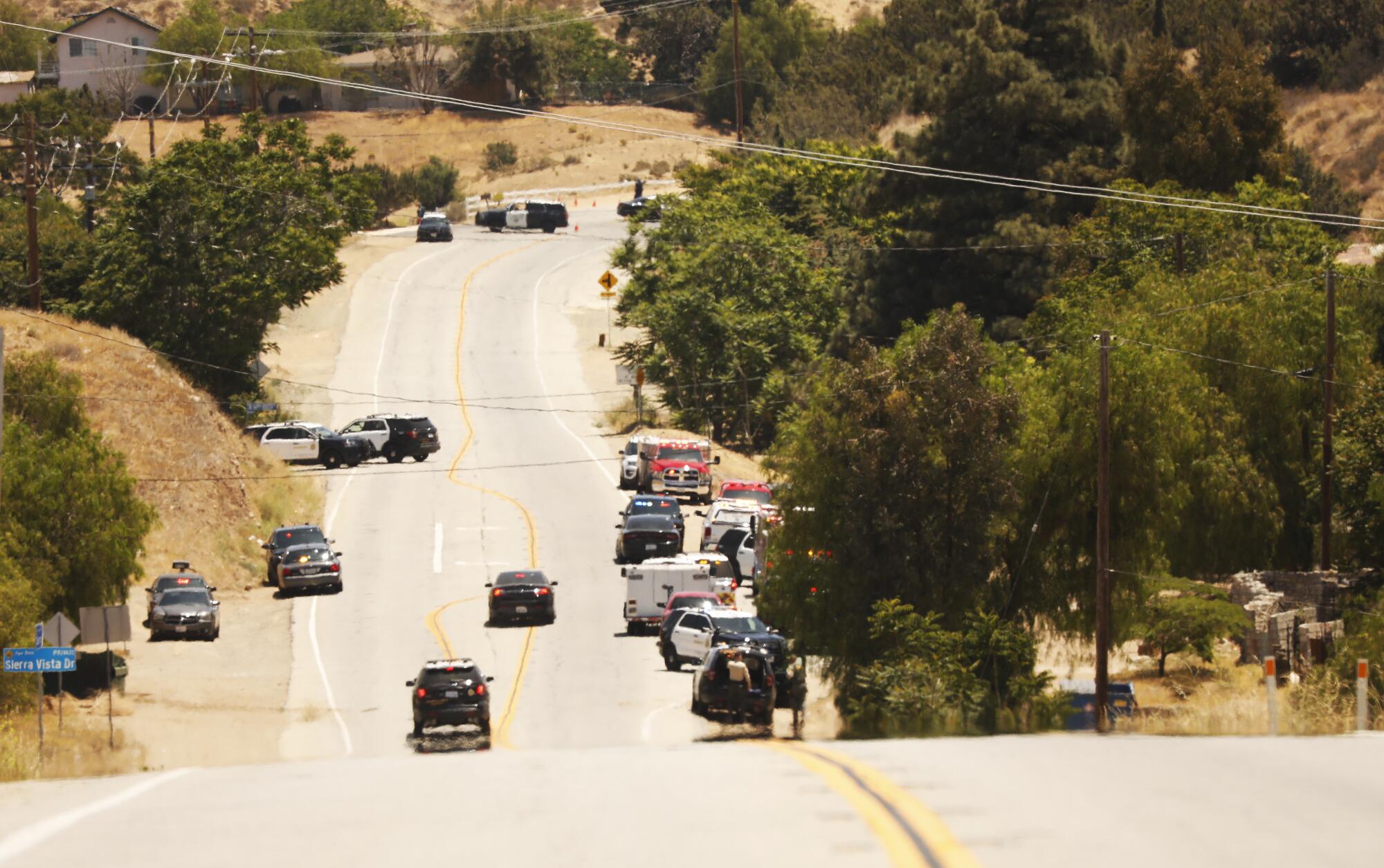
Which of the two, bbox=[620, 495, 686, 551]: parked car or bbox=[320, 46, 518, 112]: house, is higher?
bbox=[320, 46, 518, 112]: house

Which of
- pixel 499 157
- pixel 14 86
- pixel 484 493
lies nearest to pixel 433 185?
pixel 499 157

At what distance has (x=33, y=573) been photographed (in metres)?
35.3

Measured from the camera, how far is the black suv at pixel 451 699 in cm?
2911

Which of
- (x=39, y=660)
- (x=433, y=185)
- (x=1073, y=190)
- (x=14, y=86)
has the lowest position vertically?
(x=39, y=660)

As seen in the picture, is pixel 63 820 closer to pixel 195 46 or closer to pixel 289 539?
pixel 289 539

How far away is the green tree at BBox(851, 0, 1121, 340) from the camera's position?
68.6m

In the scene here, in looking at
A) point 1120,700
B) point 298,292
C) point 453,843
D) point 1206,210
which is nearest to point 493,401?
point 298,292

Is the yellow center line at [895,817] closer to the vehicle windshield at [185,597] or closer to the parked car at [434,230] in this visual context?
the vehicle windshield at [185,597]

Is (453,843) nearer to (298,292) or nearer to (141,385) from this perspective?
(141,385)

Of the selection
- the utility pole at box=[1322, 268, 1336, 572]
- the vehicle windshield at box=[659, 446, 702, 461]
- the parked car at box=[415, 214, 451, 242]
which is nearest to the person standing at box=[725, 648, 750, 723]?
the utility pole at box=[1322, 268, 1336, 572]

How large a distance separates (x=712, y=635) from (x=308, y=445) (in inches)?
1218

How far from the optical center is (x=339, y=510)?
57.7m

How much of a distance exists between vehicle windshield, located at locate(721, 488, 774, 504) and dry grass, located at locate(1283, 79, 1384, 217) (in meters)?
48.8

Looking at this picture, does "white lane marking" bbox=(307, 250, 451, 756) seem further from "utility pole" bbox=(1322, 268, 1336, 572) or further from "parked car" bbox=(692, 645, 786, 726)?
"utility pole" bbox=(1322, 268, 1336, 572)
